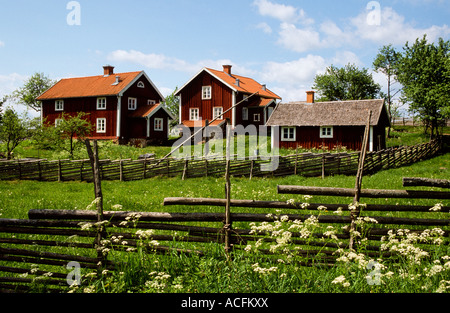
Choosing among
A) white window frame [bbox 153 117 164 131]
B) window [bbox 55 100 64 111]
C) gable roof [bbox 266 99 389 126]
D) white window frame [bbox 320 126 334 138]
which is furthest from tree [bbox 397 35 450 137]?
window [bbox 55 100 64 111]

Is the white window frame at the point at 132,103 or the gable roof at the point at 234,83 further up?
the gable roof at the point at 234,83

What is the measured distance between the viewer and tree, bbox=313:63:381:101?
54.8 meters

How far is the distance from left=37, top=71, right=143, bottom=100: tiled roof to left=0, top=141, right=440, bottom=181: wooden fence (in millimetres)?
16593

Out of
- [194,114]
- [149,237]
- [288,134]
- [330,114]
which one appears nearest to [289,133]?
[288,134]

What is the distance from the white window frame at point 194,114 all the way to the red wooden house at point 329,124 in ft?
28.1

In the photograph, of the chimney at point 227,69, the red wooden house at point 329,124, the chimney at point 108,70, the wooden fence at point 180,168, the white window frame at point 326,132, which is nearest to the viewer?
the wooden fence at point 180,168

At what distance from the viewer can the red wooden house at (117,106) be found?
114ft

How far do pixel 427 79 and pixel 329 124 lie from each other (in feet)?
52.8

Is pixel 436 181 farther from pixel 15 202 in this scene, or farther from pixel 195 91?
pixel 195 91

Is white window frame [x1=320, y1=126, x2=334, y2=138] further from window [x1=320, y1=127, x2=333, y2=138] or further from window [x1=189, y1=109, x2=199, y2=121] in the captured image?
window [x1=189, y1=109, x2=199, y2=121]

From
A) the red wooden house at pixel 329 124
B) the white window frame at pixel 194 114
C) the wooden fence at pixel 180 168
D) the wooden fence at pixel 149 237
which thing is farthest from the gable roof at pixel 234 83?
the wooden fence at pixel 149 237

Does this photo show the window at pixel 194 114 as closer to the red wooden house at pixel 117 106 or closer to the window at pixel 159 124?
the red wooden house at pixel 117 106

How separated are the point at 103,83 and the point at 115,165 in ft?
71.0

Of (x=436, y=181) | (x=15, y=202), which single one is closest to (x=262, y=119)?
(x=15, y=202)
